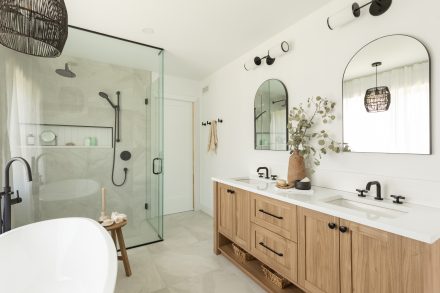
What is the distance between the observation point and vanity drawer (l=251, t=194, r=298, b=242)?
164cm

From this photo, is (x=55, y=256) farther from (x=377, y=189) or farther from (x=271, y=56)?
(x=271, y=56)

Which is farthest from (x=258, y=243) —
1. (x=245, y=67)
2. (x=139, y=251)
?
(x=245, y=67)

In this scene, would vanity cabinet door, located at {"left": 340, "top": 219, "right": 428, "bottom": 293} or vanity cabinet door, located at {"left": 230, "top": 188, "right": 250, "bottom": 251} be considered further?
vanity cabinet door, located at {"left": 230, "top": 188, "right": 250, "bottom": 251}

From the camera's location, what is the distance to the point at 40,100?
236cm

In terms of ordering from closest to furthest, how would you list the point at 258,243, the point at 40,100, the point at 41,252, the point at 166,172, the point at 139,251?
1. the point at 41,252
2. the point at 258,243
3. the point at 40,100
4. the point at 139,251
5. the point at 166,172

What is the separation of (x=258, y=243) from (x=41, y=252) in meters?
1.68

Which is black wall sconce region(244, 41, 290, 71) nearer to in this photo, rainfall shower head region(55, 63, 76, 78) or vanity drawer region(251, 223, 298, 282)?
vanity drawer region(251, 223, 298, 282)

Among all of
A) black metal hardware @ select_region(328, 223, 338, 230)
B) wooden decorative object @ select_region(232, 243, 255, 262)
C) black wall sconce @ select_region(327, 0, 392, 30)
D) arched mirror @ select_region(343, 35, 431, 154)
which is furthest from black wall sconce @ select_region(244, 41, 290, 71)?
wooden decorative object @ select_region(232, 243, 255, 262)

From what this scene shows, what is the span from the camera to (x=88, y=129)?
267 cm

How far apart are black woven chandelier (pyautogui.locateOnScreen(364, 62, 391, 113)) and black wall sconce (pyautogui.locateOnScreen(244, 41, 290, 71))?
3.03ft

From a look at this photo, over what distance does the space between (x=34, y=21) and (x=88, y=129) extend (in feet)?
5.93

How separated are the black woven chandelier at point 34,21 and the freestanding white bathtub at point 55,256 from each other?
3.86 ft

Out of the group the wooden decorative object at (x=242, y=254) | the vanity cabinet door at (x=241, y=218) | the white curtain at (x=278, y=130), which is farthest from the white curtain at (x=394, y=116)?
the wooden decorative object at (x=242, y=254)

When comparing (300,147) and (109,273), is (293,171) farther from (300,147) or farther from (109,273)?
(109,273)
